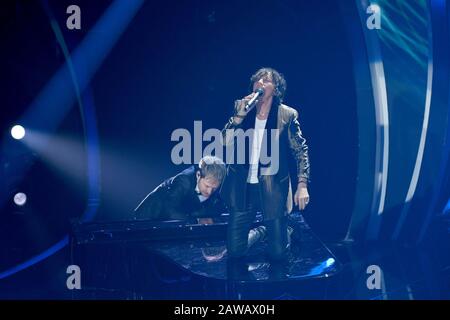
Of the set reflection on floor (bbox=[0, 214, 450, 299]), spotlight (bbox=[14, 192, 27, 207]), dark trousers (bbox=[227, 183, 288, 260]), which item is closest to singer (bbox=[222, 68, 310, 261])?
dark trousers (bbox=[227, 183, 288, 260])

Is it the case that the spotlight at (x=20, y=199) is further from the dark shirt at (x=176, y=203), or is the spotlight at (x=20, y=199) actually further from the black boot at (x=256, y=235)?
the black boot at (x=256, y=235)

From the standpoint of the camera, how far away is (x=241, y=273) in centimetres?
345

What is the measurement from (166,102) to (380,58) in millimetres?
1244

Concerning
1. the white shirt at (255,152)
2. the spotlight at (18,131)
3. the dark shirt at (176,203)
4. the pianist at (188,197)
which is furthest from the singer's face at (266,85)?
the spotlight at (18,131)

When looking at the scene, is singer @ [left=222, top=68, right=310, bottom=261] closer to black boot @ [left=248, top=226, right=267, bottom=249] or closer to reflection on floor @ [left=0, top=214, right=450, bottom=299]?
black boot @ [left=248, top=226, right=267, bottom=249]

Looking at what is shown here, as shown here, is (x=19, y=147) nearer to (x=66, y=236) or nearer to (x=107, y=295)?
(x=66, y=236)

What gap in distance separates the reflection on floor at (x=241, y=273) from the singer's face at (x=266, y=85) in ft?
2.39

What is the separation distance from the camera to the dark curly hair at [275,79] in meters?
3.54

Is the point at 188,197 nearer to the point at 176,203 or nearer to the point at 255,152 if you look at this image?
the point at 176,203

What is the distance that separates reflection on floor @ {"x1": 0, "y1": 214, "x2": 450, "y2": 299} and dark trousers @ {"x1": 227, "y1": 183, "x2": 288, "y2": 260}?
50 millimetres

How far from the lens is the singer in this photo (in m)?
3.50

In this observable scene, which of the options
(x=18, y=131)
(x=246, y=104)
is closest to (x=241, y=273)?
(x=246, y=104)

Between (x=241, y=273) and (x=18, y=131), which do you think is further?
(x=18, y=131)

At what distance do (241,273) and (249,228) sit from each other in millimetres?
248
